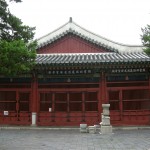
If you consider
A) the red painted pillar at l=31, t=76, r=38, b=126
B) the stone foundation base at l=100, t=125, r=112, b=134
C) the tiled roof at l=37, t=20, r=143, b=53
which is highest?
the tiled roof at l=37, t=20, r=143, b=53

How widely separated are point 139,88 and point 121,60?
249 cm

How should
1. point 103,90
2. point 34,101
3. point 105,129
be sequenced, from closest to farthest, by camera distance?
point 105,129 → point 103,90 → point 34,101

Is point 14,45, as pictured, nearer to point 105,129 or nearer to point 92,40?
point 105,129

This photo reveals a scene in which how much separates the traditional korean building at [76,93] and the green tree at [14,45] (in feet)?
21.6

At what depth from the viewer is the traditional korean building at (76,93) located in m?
21.9

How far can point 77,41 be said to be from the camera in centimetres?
2522

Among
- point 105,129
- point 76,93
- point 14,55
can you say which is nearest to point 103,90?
point 76,93

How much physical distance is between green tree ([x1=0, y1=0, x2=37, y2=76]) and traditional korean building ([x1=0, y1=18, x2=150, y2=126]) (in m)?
6.59

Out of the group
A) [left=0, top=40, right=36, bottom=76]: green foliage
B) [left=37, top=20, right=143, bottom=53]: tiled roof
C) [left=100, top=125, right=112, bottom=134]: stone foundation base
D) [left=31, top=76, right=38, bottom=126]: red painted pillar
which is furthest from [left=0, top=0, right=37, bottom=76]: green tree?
[left=37, top=20, right=143, bottom=53]: tiled roof

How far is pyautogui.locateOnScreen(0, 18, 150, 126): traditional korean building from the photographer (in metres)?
21.9

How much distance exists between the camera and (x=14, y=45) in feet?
40.4

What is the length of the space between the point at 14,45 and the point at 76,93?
10874mm

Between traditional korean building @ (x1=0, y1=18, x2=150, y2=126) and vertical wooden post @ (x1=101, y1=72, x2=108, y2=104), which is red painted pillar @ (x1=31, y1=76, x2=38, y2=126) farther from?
vertical wooden post @ (x1=101, y1=72, x2=108, y2=104)

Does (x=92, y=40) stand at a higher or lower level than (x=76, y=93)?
higher
